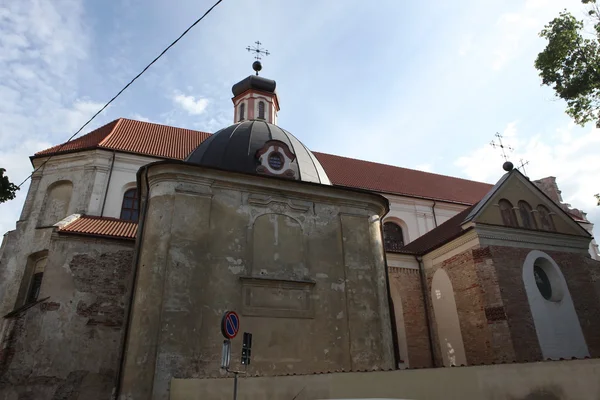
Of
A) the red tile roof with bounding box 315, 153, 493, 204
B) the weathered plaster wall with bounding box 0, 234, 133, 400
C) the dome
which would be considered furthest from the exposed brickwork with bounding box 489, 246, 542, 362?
the weathered plaster wall with bounding box 0, 234, 133, 400

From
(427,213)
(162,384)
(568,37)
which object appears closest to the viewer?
(162,384)

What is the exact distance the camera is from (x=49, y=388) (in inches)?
406

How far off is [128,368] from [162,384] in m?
0.78

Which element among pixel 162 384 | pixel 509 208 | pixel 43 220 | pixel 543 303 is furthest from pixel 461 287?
pixel 43 220

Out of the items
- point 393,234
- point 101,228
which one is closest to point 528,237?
point 393,234

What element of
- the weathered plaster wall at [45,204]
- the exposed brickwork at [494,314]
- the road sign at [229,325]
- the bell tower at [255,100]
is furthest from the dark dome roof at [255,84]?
the road sign at [229,325]

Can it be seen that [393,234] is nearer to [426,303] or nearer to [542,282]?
[426,303]

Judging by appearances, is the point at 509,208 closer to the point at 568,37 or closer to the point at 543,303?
the point at 543,303

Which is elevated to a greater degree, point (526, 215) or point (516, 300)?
point (526, 215)

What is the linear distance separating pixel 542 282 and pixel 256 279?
9.99 m

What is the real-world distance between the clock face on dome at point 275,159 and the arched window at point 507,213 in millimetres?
7490

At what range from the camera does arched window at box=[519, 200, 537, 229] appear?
47.2ft

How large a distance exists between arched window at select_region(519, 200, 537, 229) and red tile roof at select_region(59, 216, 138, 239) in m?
12.9

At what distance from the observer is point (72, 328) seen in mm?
11172
